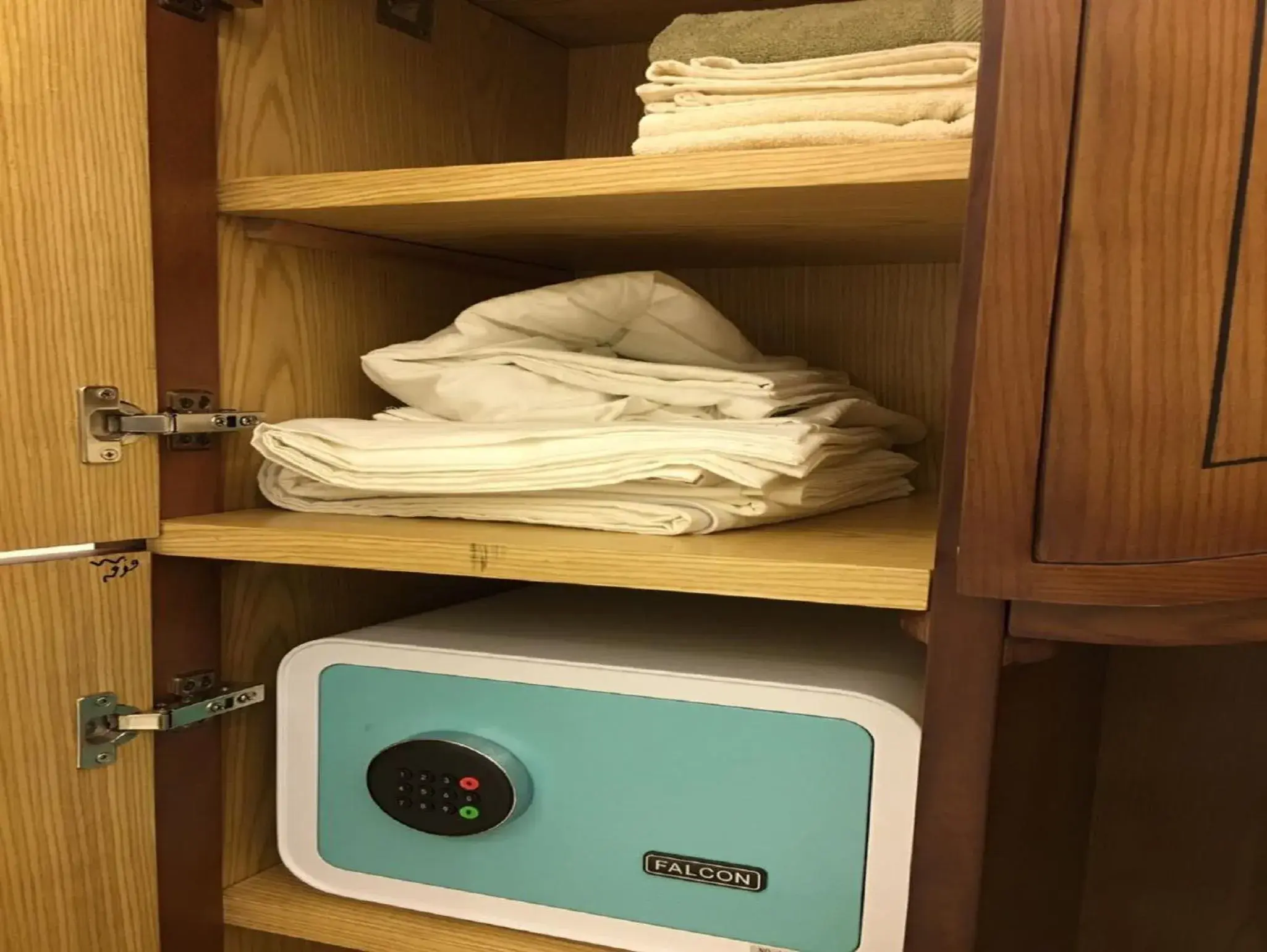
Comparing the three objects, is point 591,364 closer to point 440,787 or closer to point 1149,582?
point 440,787

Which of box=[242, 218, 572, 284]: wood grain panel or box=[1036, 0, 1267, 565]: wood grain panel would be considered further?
box=[242, 218, 572, 284]: wood grain panel

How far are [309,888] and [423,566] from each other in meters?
0.33

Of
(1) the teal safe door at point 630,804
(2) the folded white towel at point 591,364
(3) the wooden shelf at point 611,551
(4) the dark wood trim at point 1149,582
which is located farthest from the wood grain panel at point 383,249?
(4) the dark wood trim at point 1149,582

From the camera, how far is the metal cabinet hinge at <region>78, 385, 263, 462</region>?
2.29 ft

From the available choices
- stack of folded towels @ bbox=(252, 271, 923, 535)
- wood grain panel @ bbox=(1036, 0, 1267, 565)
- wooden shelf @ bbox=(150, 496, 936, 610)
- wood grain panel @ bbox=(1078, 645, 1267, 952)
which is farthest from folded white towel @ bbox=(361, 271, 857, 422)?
wood grain panel @ bbox=(1078, 645, 1267, 952)

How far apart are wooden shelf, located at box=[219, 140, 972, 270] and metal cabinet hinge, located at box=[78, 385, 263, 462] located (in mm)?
149

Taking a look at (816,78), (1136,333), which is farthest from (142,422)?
(1136,333)

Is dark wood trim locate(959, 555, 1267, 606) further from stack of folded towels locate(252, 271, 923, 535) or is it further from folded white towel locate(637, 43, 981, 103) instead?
folded white towel locate(637, 43, 981, 103)

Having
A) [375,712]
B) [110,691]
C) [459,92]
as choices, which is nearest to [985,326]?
[375,712]

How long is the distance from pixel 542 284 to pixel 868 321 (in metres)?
0.36

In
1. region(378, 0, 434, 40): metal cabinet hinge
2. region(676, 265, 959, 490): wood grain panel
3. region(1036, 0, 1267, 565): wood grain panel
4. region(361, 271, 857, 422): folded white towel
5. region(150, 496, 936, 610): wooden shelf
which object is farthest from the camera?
region(676, 265, 959, 490): wood grain panel

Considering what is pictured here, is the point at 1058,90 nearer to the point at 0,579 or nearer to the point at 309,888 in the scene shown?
the point at 0,579

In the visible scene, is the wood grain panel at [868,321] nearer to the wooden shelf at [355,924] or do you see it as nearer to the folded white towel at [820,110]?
the folded white towel at [820,110]

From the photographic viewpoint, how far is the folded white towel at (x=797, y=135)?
653 millimetres
